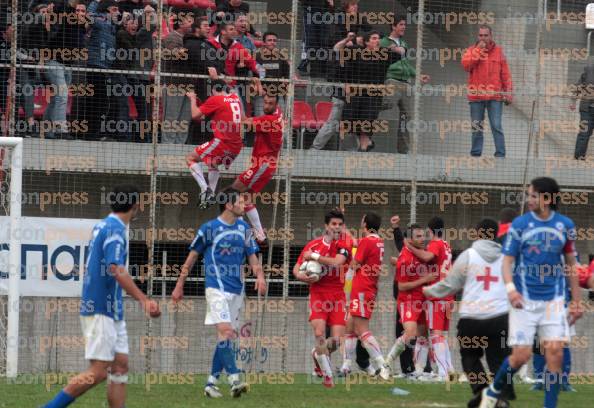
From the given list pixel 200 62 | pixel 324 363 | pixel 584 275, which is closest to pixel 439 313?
pixel 324 363

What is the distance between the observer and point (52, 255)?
61.4 ft

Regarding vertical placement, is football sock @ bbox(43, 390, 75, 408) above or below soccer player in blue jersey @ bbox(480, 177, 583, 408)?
below

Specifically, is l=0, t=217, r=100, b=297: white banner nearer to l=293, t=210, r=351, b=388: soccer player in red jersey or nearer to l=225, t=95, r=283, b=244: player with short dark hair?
l=225, t=95, r=283, b=244: player with short dark hair

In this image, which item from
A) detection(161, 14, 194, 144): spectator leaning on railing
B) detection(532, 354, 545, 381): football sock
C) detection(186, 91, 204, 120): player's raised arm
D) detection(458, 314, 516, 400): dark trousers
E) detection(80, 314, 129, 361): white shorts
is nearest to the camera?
detection(80, 314, 129, 361): white shorts

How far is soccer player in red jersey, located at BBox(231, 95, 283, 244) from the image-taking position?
19906mm

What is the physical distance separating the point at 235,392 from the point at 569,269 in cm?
412

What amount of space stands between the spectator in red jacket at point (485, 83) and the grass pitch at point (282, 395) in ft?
19.3

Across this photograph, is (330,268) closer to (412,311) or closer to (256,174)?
(412,311)

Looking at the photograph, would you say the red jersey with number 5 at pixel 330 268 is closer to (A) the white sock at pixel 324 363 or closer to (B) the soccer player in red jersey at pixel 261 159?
(A) the white sock at pixel 324 363

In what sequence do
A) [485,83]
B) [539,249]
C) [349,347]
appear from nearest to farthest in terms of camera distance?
[539,249] < [349,347] < [485,83]

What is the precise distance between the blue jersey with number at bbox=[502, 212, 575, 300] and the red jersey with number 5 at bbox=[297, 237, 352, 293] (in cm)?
516

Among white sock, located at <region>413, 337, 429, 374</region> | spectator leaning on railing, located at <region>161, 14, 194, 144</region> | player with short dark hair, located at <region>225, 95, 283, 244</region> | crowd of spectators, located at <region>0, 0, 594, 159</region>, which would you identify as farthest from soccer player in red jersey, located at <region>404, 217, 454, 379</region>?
spectator leaning on railing, located at <region>161, 14, 194, 144</region>

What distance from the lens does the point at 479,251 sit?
13.3 metres

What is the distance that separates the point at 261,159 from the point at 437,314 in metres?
3.98
